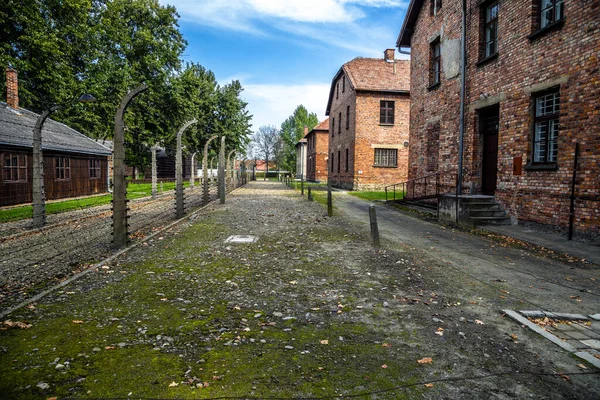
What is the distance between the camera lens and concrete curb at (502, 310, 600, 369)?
318cm

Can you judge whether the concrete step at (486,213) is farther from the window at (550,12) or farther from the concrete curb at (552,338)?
the concrete curb at (552,338)

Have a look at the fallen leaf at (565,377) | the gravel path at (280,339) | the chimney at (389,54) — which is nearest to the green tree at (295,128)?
the chimney at (389,54)

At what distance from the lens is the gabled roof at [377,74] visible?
93.8 ft

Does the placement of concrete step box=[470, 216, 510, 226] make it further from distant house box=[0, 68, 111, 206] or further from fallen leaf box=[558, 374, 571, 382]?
distant house box=[0, 68, 111, 206]

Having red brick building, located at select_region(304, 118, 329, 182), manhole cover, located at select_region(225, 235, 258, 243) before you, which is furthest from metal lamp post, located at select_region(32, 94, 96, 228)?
red brick building, located at select_region(304, 118, 329, 182)

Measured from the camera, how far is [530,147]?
10.2 meters

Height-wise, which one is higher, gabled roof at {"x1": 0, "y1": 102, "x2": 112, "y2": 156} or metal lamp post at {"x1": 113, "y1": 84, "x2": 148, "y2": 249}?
gabled roof at {"x1": 0, "y1": 102, "x2": 112, "y2": 156}

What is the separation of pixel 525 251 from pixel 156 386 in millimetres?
7711

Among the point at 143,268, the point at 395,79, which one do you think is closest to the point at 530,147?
the point at 143,268

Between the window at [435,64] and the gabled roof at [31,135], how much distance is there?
59.3 feet

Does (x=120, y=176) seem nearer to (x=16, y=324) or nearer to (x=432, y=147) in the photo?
(x=16, y=324)

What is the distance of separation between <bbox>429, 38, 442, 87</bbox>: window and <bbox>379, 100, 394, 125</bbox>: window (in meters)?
12.4

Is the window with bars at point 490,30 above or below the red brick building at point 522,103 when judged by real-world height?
above

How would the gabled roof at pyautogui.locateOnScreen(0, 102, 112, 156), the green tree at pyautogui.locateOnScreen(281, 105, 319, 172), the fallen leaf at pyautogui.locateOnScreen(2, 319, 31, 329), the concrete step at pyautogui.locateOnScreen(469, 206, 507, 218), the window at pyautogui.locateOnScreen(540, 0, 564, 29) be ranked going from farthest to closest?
1. the green tree at pyautogui.locateOnScreen(281, 105, 319, 172)
2. the gabled roof at pyautogui.locateOnScreen(0, 102, 112, 156)
3. the concrete step at pyautogui.locateOnScreen(469, 206, 507, 218)
4. the window at pyautogui.locateOnScreen(540, 0, 564, 29)
5. the fallen leaf at pyautogui.locateOnScreen(2, 319, 31, 329)
